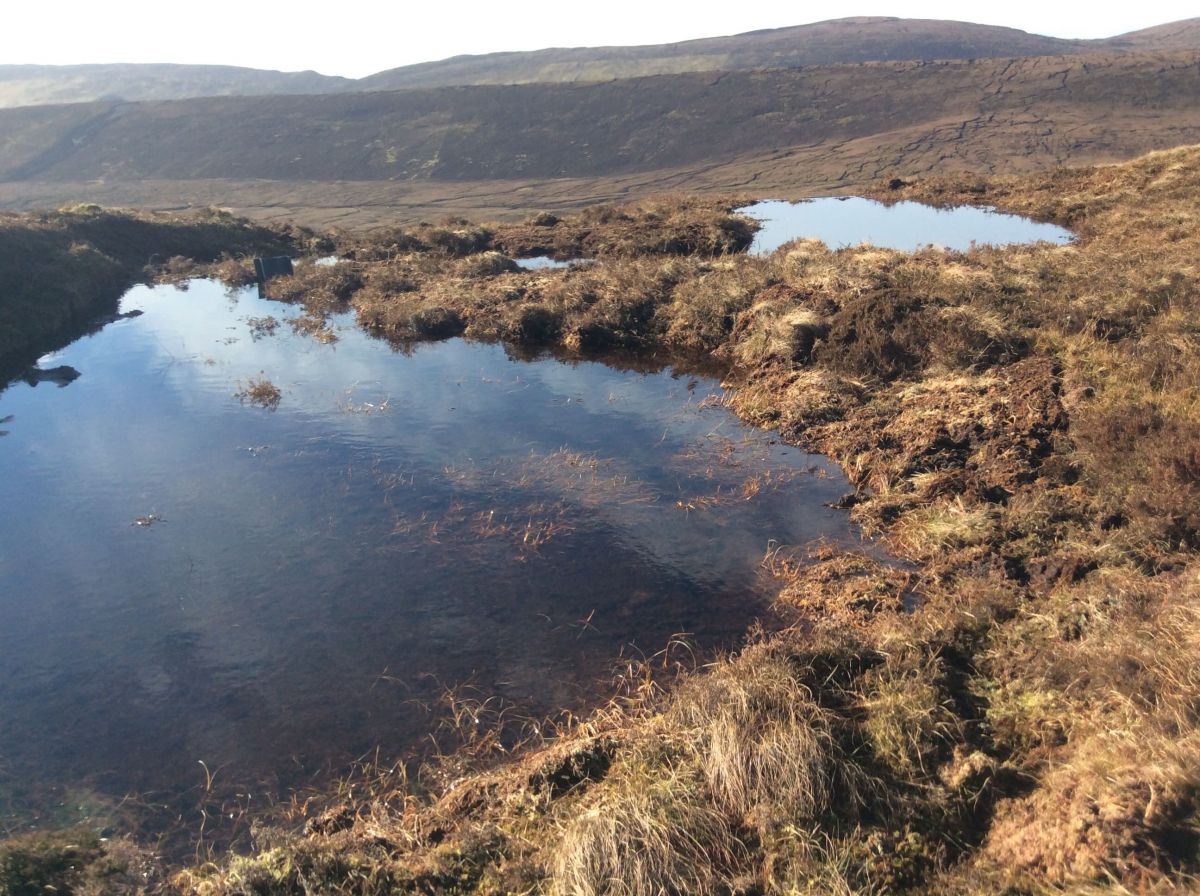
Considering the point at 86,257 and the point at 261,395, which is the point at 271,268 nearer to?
the point at 86,257

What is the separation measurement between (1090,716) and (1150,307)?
32.8 feet

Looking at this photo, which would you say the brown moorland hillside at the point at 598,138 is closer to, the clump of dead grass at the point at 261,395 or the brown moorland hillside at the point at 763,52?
the clump of dead grass at the point at 261,395

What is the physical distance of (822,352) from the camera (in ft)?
43.2

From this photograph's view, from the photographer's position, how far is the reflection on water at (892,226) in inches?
886

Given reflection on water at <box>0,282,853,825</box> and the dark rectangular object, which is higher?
the dark rectangular object

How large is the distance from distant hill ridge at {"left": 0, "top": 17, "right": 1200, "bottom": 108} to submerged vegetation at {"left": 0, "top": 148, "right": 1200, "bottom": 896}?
3429 inches

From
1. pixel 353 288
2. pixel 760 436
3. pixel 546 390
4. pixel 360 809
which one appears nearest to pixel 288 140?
pixel 353 288

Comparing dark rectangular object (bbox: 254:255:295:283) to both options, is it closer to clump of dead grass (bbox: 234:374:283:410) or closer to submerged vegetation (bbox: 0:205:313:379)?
submerged vegetation (bbox: 0:205:313:379)

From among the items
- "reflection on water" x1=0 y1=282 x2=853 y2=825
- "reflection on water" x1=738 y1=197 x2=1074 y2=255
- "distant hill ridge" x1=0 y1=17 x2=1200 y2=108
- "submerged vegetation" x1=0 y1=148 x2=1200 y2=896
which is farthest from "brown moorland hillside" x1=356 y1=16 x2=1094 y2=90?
"submerged vegetation" x1=0 y1=148 x2=1200 y2=896

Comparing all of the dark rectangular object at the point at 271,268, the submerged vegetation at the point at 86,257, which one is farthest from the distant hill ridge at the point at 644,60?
the dark rectangular object at the point at 271,268

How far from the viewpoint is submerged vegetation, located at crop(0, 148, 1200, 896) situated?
4250 mm

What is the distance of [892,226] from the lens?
1014 inches

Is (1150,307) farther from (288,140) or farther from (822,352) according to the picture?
(288,140)

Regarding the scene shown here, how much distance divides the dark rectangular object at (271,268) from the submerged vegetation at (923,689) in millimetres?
16873
